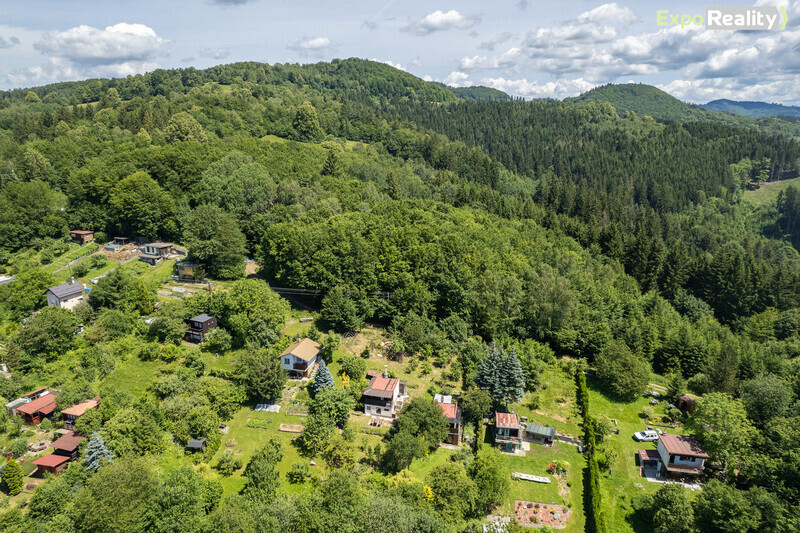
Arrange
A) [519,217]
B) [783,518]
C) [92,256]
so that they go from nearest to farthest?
[783,518] < [92,256] < [519,217]

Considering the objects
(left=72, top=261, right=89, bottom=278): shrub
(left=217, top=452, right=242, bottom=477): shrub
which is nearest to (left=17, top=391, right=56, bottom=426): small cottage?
(left=217, top=452, right=242, bottom=477): shrub

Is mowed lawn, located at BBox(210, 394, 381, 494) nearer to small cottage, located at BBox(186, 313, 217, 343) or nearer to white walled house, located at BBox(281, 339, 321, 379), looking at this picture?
white walled house, located at BBox(281, 339, 321, 379)

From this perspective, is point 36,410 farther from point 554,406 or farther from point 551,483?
point 554,406

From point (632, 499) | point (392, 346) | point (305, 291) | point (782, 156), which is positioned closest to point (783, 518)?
point (632, 499)

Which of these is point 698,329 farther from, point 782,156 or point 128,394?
point 782,156

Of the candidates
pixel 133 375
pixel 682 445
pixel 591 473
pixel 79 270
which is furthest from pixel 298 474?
pixel 79 270
